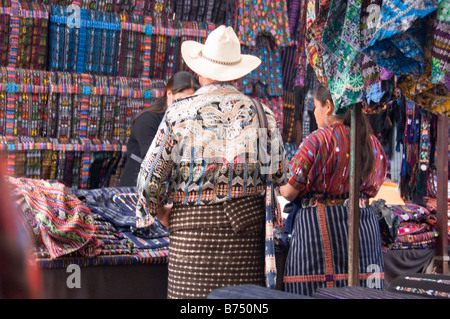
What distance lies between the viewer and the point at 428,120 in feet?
17.7

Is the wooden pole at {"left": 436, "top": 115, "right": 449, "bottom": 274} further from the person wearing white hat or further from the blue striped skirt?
the person wearing white hat

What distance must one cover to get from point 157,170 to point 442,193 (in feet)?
7.45

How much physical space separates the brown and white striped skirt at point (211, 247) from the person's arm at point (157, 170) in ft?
0.40

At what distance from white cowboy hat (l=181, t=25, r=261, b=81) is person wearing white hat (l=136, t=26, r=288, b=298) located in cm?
9

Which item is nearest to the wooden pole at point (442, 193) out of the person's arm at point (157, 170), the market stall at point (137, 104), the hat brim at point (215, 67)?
the market stall at point (137, 104)

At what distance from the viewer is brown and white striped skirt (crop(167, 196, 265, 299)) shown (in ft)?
9.23

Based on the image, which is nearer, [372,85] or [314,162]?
[372,85]

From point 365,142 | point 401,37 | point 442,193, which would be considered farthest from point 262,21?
point 401,37

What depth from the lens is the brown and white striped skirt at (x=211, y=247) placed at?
2.81m

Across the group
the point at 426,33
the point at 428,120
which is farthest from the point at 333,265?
the point at 428,120
